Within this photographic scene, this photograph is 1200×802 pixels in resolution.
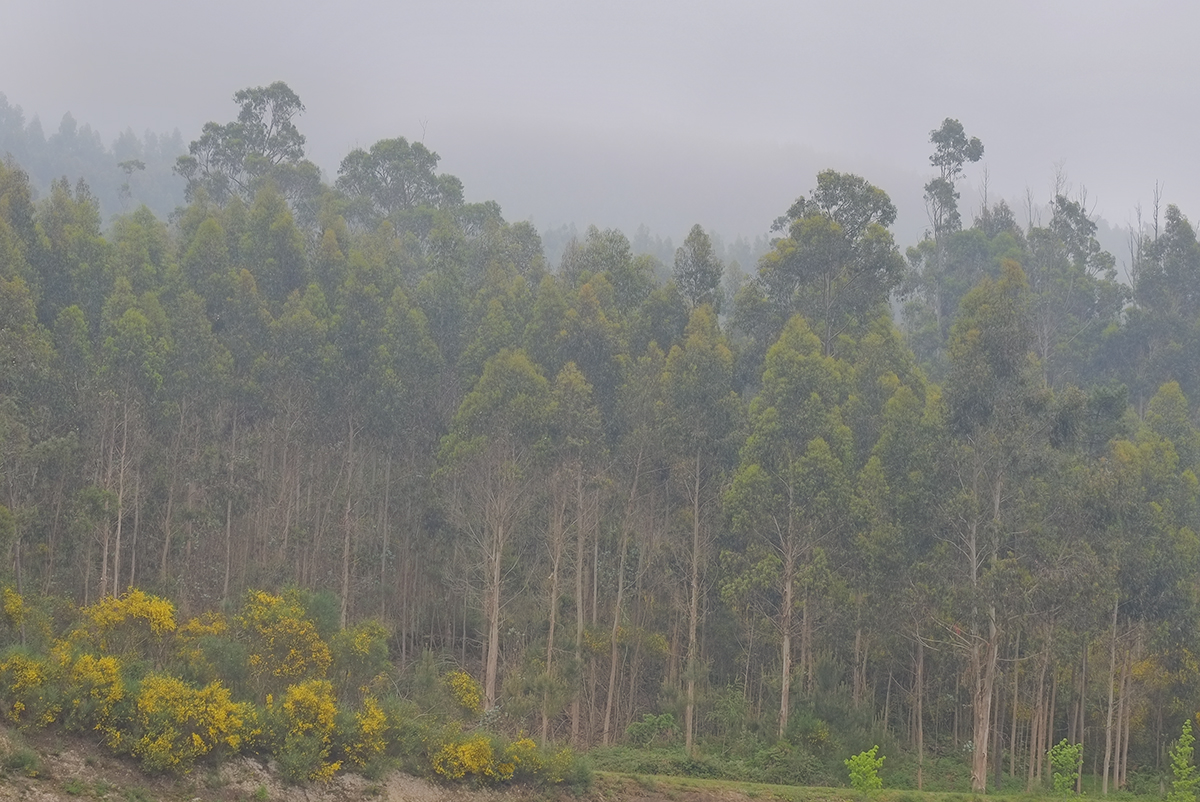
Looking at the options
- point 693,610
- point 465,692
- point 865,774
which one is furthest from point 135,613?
point 693,610

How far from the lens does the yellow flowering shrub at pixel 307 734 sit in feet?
48.4

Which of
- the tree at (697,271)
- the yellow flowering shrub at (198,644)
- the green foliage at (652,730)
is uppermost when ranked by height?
the tree at (697,271)

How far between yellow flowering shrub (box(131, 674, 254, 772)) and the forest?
124 centimetres

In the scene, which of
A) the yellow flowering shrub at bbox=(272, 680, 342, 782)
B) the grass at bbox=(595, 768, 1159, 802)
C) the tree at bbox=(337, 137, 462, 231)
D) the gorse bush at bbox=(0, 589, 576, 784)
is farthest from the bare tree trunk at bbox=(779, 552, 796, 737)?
the tree at bbox=(337, 137, 462, 231)

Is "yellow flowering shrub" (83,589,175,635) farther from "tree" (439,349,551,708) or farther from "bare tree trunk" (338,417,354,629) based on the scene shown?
"bare tree trunk" (338,417,354,629)

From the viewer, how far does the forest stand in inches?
938

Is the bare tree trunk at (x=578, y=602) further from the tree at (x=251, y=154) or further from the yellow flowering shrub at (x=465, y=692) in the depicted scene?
the tree at (x=251, y=154)

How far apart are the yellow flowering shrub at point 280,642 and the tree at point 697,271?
21021 millimetres

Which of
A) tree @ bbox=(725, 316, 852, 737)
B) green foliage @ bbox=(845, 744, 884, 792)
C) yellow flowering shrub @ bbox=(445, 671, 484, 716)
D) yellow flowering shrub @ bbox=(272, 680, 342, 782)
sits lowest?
green foliage @ bbox=(845, 744, 884, 792)

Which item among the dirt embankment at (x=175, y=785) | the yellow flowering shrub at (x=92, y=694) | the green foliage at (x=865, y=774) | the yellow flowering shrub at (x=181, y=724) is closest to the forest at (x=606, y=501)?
the dirt embankment at (x=175, y=785)

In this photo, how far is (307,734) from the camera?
595 inches

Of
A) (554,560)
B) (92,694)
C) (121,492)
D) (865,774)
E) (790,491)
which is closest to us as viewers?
(92,694)

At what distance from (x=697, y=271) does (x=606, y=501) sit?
33.2 ft

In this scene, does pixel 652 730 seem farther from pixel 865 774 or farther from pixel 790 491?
pixel 865 774
